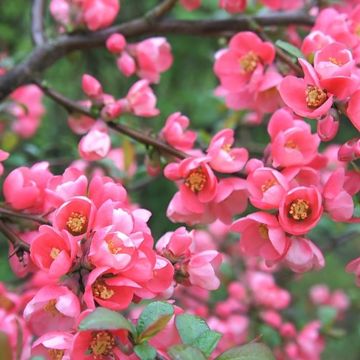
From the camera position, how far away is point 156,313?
64 cm

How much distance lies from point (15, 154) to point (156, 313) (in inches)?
40.1

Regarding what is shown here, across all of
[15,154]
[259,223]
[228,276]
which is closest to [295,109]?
[259,223]

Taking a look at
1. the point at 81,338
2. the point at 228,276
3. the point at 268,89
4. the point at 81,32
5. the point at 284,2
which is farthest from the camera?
the point at 228,276

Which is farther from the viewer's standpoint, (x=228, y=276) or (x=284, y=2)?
(x=228, y=276)

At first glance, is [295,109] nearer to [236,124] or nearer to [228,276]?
[236,124]

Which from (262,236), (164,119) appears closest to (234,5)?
(262,236)

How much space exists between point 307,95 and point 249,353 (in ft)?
0.93

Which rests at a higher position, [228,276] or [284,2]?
[284,2]

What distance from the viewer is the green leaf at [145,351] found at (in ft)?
1.98

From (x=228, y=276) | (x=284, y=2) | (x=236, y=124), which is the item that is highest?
(x=284, y=2)

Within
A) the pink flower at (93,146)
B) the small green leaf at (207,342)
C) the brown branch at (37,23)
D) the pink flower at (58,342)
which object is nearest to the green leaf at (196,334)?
the small green leaf at (207,342)

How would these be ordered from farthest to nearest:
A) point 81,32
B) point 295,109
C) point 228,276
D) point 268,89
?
point 228,276
point 81,32
point 268,89
point 295,109

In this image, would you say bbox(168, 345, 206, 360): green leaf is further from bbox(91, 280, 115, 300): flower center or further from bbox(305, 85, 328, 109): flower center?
bbox(305, 85, 328, 109): flower center

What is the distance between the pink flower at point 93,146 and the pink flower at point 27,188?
85mm
